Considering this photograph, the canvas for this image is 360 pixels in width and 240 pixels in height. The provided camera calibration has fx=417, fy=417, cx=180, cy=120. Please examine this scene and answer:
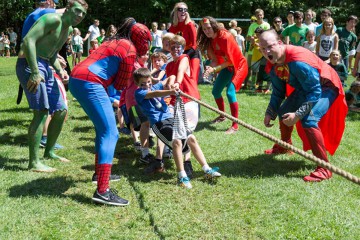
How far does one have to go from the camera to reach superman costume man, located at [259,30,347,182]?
14.5 feet

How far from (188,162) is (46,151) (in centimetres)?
189

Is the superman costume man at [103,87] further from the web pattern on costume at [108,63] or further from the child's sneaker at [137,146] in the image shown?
the child's sneaker at [137,146]

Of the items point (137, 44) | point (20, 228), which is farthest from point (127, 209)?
point (137, 44)

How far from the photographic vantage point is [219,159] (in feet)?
18.0

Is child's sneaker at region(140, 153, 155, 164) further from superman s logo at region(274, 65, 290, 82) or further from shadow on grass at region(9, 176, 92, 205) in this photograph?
superman s logo at region(274, 65, 290, 82)

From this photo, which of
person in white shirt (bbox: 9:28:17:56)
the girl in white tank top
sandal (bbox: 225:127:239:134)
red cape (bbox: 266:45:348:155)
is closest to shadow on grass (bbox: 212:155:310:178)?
red cape (bbox: 266:45:348:155)

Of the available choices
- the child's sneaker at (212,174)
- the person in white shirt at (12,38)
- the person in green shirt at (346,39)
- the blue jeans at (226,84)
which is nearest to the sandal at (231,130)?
the blue jeans at (226,84)

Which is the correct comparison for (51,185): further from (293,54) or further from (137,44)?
(293,54)

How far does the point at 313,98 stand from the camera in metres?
4.42

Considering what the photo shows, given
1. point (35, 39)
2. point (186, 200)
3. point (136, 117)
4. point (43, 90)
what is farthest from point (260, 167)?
point (35, 39)

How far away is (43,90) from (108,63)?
4.21 feet

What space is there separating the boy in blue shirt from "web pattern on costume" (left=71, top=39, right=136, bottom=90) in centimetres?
55

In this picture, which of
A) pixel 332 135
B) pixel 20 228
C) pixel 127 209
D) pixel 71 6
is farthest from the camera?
pixel 332 135

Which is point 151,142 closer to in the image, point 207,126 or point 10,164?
point 207,126
